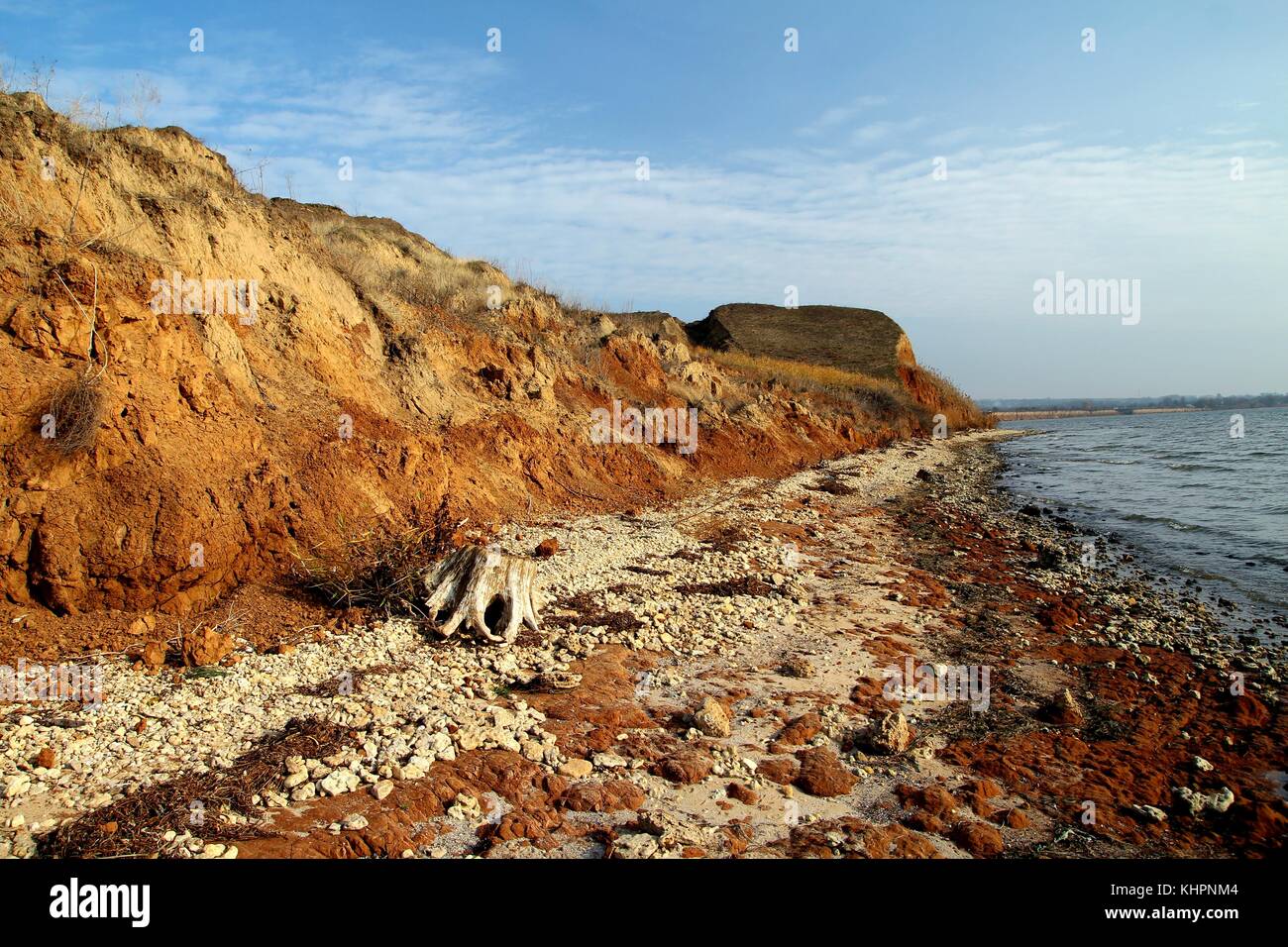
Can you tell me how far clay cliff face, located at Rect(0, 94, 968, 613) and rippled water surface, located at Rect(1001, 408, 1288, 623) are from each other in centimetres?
911

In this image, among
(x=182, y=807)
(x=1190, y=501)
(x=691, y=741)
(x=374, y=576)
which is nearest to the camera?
(x=182, y=807)

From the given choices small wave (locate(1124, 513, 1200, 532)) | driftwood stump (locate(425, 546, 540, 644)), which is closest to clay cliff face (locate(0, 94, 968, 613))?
driftwood stump (locate(425, 546, 540, 644))

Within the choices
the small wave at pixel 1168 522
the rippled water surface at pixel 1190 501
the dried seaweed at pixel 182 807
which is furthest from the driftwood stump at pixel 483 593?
the small wave at pixel 1168 522

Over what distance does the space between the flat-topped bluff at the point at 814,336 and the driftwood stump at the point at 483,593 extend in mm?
32453

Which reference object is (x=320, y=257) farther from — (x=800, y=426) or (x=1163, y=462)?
(x=1163, y=462)

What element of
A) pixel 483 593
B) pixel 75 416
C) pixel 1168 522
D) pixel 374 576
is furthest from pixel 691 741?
pixel 1168 522

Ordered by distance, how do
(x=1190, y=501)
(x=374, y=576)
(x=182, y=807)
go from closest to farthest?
(x=182, y=807) < (x=374, y=576) < (x=1190, y=501)

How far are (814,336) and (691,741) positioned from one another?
40.3 meters

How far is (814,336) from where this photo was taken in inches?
1676

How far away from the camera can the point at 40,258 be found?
6.35m

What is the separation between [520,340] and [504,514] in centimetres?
545

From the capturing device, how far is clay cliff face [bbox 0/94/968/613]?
5715 millimetres

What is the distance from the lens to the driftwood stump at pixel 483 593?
621 centimetres

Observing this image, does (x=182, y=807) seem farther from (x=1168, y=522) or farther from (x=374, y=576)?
(x=1168, y=522)
